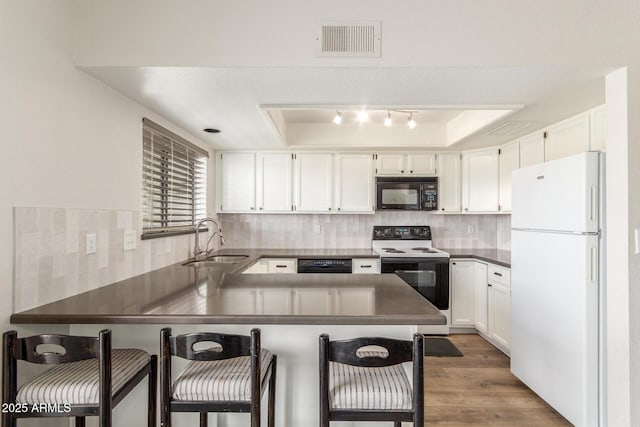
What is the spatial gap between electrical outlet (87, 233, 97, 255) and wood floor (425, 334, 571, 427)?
225 centimetres

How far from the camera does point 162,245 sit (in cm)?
249

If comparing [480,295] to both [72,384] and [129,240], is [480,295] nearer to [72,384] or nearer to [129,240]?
[129,240]

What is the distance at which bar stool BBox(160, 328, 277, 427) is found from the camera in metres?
1.14

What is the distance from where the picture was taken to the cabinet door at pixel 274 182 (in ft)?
12.3

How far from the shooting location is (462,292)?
3.49m

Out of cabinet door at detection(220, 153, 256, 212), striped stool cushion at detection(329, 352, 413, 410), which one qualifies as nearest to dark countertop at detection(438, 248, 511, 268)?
striped stool cushion at detection(329, 352, 413, 410)

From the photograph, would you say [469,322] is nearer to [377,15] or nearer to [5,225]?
[377,15]

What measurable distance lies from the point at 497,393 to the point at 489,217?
7.34 feet

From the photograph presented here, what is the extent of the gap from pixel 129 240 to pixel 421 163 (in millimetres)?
3100

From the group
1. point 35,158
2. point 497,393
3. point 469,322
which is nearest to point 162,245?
point 35,158

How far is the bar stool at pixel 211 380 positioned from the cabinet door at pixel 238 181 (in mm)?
2650

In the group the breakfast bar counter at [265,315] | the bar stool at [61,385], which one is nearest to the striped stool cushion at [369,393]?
the breakfast bar counter at [265,315]

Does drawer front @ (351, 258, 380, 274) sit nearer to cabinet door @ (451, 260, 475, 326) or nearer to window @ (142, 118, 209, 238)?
cabinet door @ (451, 260, 475, 326)

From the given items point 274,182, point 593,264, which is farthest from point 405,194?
point 593,264
